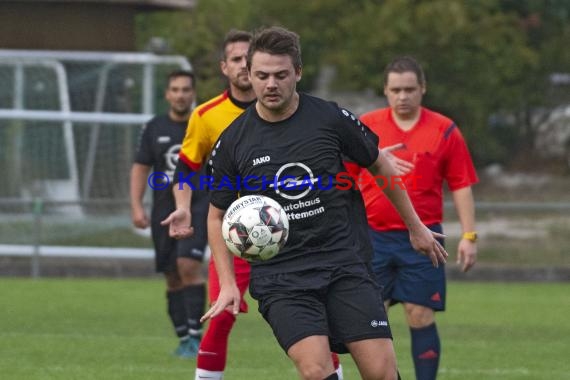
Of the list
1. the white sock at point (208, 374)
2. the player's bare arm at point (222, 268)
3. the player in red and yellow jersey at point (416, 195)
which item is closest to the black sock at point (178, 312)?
the player in red and yellow jersey at point (416, 195)

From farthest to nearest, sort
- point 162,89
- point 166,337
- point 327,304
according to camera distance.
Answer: point 162,89, point 166,337, point 327,304

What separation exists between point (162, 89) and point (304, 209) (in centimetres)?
1561

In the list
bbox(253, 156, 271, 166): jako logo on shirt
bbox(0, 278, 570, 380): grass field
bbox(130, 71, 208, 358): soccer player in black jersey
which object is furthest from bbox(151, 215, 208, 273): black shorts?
Answer: bbox(253, 156, 271, 166): jako logo on shirt

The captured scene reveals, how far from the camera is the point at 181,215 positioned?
829 centimetres

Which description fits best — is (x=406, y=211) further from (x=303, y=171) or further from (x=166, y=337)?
(x=166, y=337)

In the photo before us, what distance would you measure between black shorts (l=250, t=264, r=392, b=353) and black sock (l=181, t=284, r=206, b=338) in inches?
171

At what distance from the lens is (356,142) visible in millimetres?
7039

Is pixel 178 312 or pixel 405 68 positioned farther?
pixel 178 312

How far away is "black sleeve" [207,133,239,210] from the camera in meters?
7.06

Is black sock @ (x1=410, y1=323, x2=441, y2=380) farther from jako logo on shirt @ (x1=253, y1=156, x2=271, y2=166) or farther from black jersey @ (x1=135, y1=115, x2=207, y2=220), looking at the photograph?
black jersey @ (x1=135, y1=115, x2=207, y2=220)

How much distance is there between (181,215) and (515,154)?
29233mm

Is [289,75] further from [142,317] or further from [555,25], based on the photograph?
[555,25]

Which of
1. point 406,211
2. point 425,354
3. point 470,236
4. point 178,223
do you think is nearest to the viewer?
point 406,211

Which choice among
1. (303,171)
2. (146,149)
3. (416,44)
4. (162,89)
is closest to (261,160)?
(303,171)
